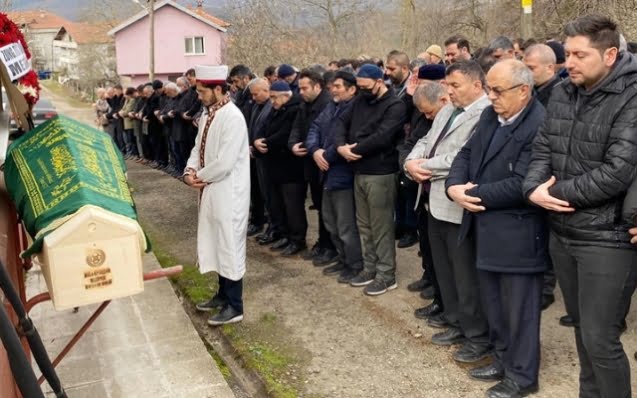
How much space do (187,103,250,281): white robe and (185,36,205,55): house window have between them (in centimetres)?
4581

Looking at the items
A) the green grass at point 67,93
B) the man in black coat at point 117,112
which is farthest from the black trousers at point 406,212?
the green grass at point 67,93

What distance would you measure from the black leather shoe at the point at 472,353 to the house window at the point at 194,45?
4702cm

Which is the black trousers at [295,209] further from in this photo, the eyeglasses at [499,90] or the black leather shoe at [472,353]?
the eyeglasses at [499,90]

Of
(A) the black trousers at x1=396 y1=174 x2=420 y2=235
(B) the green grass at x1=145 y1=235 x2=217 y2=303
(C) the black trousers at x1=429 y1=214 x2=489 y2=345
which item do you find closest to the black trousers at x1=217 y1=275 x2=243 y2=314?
(B) the green grass at x1=145 y1=235 x2=217 y2=303

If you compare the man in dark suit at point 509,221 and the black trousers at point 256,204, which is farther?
the black trousers at point 256,204

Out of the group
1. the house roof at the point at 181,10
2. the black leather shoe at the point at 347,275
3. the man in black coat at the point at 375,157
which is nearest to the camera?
the man in black coat at the point at 375,157

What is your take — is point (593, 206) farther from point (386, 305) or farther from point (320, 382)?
point (386, 305)

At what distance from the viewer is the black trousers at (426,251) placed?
486 cm

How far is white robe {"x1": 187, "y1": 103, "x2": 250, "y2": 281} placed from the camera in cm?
466

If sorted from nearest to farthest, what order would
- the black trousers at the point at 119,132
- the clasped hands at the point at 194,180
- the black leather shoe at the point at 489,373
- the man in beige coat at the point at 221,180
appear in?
the black leather shoe at the point at 489,373
the man in beige coat at the point at 221,180
the clasped hands at the point at 194,180
the black trousers at the point at 119,132

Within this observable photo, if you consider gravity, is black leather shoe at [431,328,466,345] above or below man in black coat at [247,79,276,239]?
below

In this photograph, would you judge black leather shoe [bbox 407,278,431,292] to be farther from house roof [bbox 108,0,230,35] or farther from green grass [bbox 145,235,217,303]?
house roof [bbox 108,0,230,35]

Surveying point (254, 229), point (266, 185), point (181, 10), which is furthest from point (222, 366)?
point (181, 10)

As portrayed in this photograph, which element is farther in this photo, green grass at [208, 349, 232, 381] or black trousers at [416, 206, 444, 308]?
black trousers at [416, 206, 444, 308]
